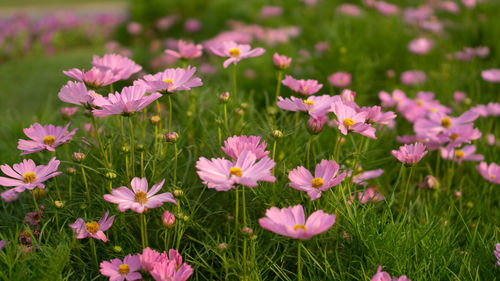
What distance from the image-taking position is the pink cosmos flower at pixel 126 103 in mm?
1060

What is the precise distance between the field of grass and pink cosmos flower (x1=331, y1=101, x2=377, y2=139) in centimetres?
8

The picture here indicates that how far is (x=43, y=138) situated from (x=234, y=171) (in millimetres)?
587

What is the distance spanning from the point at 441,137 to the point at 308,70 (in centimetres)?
121

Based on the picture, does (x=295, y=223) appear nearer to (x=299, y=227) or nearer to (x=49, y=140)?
(x=299, y=227)

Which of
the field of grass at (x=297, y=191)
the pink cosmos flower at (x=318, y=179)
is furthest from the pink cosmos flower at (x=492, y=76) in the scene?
the pink cosmos flower at (x=318, y=179)

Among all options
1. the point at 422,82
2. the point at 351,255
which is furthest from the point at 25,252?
the point at 422,82

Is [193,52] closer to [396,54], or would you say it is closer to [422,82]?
[422,82]

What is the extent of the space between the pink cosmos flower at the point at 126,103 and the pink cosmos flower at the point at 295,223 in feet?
1.28

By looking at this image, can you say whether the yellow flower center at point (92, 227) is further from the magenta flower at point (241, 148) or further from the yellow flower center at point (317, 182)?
the yellow flower center at point (317, 182)

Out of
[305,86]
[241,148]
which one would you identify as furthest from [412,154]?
[241,148]

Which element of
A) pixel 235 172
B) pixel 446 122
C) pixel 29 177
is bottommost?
pixel 446 122

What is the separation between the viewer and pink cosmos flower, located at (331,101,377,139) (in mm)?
1118

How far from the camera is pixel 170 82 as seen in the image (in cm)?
124

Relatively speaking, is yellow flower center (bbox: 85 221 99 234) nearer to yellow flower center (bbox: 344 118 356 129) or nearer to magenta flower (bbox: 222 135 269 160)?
magenta flower (bbox: 222 135 269 160)
